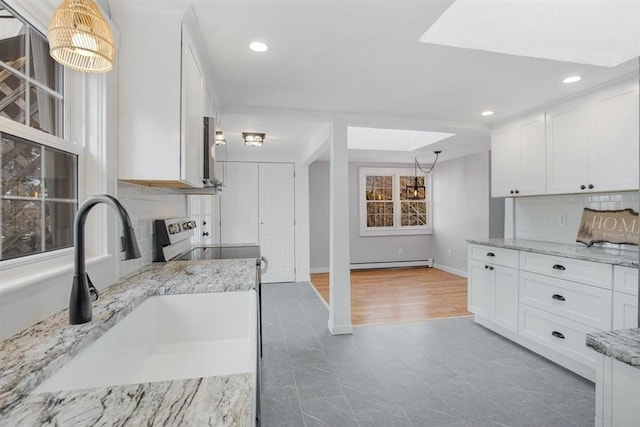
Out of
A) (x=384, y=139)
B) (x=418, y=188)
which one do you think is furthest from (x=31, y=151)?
(x=418, y=188)

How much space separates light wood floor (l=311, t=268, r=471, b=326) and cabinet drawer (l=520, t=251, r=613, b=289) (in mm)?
1273

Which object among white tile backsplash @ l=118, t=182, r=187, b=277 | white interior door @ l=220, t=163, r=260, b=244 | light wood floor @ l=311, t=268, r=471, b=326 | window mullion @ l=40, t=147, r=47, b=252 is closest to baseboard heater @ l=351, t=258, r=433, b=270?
light wood floor @ l=311, t=268, r=471, b=326

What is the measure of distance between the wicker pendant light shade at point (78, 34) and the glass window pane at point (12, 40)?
207 mm

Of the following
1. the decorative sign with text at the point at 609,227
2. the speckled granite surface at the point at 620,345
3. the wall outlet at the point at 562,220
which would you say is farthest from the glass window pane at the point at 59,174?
the wall outlet at the point at 562,220

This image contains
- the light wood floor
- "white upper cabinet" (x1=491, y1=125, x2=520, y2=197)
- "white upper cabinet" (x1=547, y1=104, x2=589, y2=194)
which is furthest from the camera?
the light wood floor

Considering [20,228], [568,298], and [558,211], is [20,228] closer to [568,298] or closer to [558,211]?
[568,298]

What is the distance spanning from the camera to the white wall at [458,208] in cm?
525

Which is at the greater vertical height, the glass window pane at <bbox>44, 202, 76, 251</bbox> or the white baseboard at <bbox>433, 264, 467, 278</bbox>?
the glass window pane at <bbox>44, 202, 76, 251</bbox>

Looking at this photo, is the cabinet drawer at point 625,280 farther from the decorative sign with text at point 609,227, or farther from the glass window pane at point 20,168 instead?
the glass window pane at point 20,168

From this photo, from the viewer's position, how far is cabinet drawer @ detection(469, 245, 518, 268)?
285 cm

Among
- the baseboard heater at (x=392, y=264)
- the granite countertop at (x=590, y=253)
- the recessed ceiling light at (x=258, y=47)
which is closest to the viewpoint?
the recessed ceiling light at (x=258, y=47)

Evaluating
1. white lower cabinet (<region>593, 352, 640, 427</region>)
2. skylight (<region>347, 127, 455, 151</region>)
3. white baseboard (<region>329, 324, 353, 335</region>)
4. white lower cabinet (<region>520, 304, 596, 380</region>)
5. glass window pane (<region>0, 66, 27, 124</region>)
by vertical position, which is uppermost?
skylight (<region>347, 127, 455, 151</region>)

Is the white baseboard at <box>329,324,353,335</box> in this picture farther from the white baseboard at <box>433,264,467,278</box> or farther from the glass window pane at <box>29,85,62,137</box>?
the white baseboard at <box>433,264,467,278</box>

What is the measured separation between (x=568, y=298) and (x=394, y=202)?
428 cm
